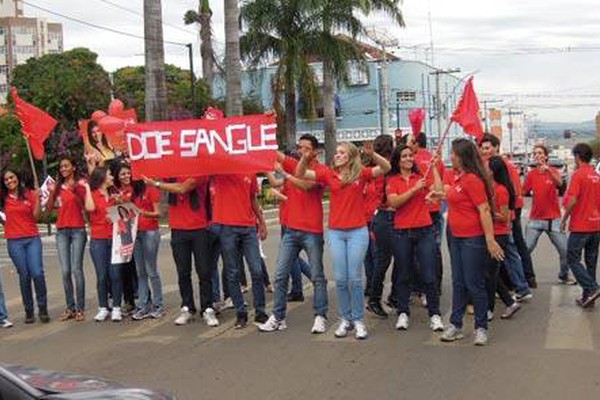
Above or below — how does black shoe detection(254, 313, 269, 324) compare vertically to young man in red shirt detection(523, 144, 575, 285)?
below

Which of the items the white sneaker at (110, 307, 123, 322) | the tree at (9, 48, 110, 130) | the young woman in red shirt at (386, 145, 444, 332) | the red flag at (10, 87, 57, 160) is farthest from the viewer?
the tree at (9, 48, 110, 130)

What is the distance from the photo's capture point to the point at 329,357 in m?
7.22

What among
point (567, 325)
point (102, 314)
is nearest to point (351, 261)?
point (567, 325)

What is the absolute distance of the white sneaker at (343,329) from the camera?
797cm

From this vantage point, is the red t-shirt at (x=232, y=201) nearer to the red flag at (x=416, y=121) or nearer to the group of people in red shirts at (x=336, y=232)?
the group of people in red shirts at (x=336, y=232)

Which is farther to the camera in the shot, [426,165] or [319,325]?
[426,165]

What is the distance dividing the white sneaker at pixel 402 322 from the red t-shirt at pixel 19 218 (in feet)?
13.4

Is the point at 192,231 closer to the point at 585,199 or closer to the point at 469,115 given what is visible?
the point at 469,115

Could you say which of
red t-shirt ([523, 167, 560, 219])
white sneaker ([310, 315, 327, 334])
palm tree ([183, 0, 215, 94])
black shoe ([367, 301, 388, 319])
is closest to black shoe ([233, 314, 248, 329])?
white sneaker ([310, 315, 327, 334])

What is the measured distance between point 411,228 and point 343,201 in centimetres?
77

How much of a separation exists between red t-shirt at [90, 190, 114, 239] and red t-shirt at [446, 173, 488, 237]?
12.2 feet

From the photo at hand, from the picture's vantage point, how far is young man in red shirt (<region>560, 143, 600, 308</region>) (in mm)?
9086

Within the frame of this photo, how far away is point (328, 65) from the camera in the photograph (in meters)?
34.7

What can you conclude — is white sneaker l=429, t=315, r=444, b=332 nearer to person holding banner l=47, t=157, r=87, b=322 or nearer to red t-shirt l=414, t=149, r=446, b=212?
red t-shirt l=414, t=149, r=446, b=212
